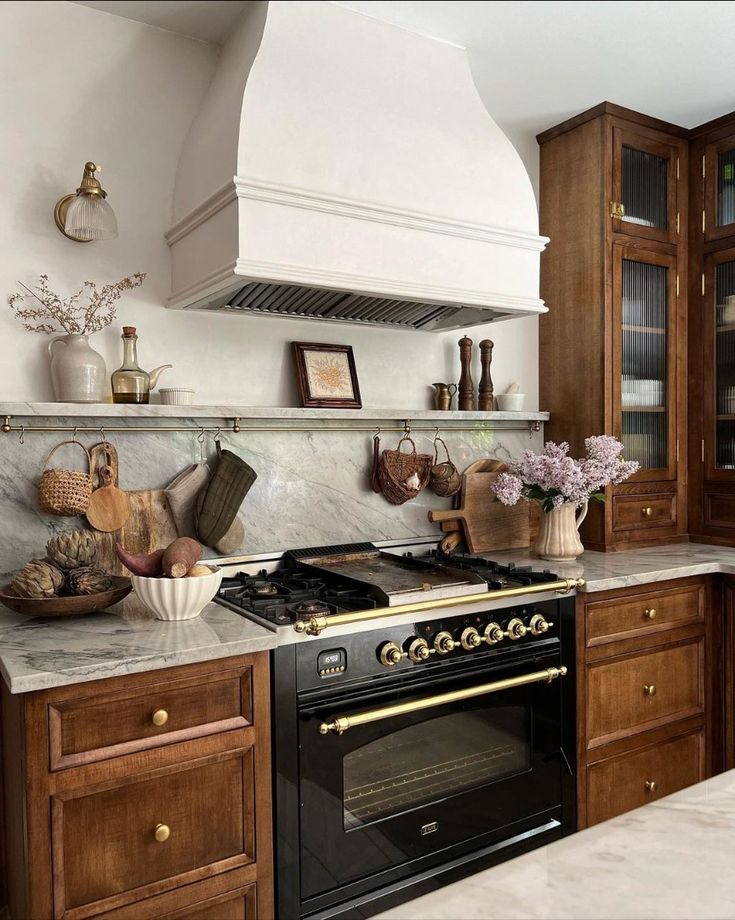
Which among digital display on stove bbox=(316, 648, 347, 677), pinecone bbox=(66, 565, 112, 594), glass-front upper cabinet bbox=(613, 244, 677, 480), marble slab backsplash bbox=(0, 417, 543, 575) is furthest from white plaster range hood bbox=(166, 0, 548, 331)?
digital display on stove bbox=(316, 648, 347, 677)

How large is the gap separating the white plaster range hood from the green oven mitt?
1.62 ft

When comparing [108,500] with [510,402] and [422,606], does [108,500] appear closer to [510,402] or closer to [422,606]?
[422,606]

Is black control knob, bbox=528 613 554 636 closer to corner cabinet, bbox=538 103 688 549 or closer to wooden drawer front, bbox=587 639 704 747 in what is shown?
wooden drawer front, bbox=587 639 704 747

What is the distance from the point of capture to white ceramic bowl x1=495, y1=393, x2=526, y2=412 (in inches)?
114

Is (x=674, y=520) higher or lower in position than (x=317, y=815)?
higher

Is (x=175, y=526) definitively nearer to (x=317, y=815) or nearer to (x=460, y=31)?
(x=317, y=815)

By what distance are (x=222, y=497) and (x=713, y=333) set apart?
2.11 m

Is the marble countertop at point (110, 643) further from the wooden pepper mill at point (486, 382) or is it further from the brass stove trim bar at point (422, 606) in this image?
the wooden pepper mill at point (486, 382)

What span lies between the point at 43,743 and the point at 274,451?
1.18 metres

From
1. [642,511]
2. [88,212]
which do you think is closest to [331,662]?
[88,212]

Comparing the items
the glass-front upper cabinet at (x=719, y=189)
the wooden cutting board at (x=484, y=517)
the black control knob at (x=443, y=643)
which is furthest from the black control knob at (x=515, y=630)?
the glass-front upper cabinet at (x=719, y=189)

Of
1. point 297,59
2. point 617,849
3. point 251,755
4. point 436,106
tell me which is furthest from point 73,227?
point 617,849

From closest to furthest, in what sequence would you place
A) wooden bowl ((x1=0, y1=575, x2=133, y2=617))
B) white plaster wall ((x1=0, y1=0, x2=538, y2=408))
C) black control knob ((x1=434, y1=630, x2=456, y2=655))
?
wooden bowl ((x1=0, y1=575, x2=133, y2=617)) → black control knob ((x1=434, y1=630, x2=456, y2=655)) → white plaster wall ((x1=0, y1=0, x2=538, y2=408))

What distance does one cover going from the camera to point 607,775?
7.89 feet
